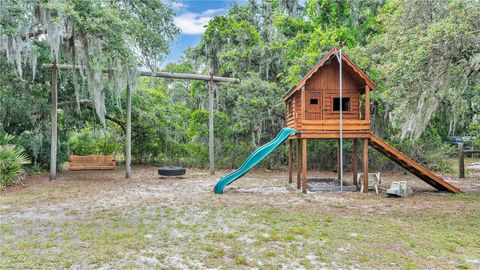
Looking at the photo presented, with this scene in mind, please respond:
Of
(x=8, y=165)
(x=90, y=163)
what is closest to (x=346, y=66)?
(x=8, y=165)

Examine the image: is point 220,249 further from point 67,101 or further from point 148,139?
point 148,139

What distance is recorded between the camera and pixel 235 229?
5418 millimetres

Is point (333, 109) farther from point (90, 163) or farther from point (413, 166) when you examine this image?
point (90, 163)

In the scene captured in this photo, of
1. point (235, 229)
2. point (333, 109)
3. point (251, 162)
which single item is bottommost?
point (235, 229)

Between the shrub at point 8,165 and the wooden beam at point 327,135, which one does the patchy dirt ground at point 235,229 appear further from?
the wooden beam at point 327,135

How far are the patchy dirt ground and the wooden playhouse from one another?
1.29 metres

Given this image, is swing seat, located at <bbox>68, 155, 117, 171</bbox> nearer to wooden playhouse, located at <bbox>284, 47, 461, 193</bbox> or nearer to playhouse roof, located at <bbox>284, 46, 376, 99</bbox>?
wooden playhouse, located at <bbox>284, 47, 461, 193</bbox>

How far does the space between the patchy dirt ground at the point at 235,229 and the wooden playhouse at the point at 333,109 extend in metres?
1.29

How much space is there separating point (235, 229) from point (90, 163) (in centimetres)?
1094

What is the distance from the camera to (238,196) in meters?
8.81

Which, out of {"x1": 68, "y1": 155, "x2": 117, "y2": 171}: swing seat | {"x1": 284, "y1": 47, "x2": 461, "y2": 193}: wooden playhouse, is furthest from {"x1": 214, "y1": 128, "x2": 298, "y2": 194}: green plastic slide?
{"x1": 68, "y1": 155, "x2": 117, "y2": 171}: swing seat

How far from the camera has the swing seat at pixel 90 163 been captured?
1420 centimetres

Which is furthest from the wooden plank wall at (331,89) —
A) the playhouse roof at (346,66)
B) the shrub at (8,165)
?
the shrub at (8,165)

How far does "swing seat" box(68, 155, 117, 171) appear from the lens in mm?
14195
